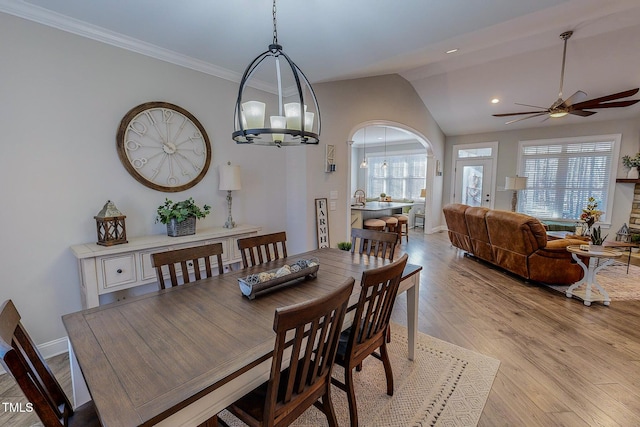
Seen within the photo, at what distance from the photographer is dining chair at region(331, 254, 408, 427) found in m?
1.49

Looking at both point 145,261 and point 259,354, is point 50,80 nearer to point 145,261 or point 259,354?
point 145,261

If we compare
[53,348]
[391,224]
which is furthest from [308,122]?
[391,224]

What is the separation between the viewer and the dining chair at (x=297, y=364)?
105cm

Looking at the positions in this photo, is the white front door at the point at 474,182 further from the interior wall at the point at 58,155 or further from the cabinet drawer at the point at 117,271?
the cabinet drawer at the point at 117,271

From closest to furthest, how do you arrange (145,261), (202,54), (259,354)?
(259,354), (145,261), (202,54)

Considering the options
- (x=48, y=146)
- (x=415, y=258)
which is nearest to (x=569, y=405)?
(x=415, y=258)

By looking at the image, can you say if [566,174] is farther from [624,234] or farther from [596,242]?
[596,242]

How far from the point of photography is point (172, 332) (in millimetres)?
1284

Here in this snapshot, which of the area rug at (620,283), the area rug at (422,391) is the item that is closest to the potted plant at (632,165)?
the area rug at (620,283)

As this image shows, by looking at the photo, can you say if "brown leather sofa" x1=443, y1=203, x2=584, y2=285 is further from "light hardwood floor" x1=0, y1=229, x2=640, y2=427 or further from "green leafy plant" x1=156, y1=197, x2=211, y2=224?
"green leafy plant" x1=156, y1=197, x2=211, y2=224

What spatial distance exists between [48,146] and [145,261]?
3.78 feet

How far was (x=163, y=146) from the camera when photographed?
2.84 metres

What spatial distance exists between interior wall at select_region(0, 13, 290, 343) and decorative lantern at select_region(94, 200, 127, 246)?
0.17 meters

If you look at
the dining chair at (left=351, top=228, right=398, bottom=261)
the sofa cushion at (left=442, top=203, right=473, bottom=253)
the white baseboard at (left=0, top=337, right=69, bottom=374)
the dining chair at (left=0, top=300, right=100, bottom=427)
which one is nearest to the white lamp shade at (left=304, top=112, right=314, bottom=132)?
the dining chair at (left=351, top=228, right=398, bottom=261)
